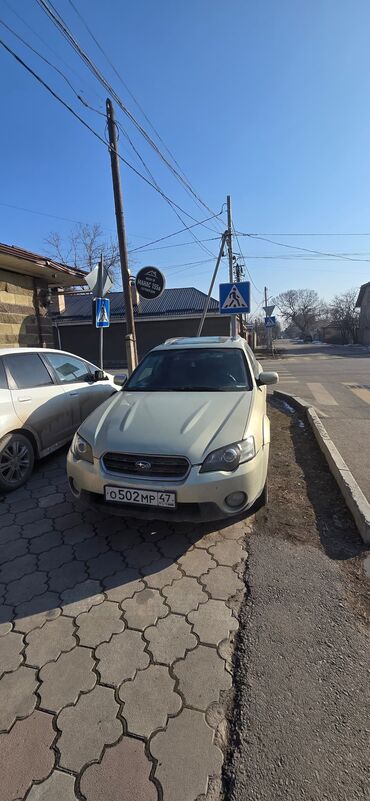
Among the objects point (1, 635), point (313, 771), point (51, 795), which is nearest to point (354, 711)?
point (313, 771)

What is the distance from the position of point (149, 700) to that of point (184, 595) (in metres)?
0.71

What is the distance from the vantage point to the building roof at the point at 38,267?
6105 mm

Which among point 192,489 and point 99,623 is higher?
point 192,489

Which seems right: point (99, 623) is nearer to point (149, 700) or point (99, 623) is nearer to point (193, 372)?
point (149, 700)

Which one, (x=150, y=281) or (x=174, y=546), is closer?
(x=174, y=546)

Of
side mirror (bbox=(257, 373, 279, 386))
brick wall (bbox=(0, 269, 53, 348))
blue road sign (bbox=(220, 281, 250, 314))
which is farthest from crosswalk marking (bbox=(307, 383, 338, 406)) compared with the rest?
brick wall (bbox=(0, 269, 53, 348))

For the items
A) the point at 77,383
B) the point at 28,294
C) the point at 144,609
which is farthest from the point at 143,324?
the point at 144,609

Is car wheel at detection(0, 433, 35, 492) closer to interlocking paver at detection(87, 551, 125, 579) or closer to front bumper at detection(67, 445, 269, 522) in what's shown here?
front bumper at detection(67, 445, 269, 522)

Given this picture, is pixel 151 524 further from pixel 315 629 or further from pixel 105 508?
pixel 315 629

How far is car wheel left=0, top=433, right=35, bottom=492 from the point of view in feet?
12.7

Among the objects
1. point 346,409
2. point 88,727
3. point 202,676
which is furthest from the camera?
point 346,409

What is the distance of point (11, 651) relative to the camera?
6.58 feet

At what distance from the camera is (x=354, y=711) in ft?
5.37

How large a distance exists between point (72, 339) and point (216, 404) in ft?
82.1
